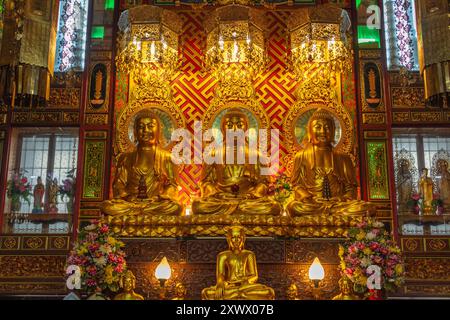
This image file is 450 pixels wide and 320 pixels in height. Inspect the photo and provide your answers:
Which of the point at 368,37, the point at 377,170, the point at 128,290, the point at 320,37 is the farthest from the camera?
the point at 368,37

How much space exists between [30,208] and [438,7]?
6.06 meters

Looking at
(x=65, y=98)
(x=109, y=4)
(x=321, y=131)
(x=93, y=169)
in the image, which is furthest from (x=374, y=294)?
(x=109, y=4)

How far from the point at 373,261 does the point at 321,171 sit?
2055 mm

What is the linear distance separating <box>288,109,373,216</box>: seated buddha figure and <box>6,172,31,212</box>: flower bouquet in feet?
12.4

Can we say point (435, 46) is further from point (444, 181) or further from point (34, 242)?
point (34, 242)

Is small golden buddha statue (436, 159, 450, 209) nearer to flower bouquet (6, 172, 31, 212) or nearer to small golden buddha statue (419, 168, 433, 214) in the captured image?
small golden buddha statue (419, 168, 433, 214)

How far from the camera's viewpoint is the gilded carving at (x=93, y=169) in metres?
8.23

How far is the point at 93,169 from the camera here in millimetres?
8312

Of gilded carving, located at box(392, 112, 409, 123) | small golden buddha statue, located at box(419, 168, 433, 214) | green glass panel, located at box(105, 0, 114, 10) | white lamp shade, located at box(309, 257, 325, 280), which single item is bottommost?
white lamp shade, located at box(309, 257, 325, 280)

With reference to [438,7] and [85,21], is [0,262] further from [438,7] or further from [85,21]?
[438,7]

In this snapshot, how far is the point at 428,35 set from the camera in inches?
284

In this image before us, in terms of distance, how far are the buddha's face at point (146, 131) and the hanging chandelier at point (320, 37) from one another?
219cm

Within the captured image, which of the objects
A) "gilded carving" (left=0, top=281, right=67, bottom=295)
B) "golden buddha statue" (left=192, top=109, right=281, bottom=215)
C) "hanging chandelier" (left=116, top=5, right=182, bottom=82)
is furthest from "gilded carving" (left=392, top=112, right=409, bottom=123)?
"gilded carving" (left=0, top=281, right=67, bottom=295)

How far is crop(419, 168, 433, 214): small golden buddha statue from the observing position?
27.2 feet
